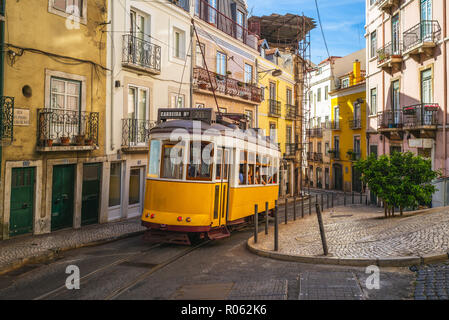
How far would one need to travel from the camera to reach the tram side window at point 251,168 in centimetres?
1178

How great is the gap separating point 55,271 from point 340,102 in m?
36.1

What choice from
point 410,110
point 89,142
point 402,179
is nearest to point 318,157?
point 410,110

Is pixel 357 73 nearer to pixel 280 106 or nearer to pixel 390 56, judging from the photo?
pixel 280 106

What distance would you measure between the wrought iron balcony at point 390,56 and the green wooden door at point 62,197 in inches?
682

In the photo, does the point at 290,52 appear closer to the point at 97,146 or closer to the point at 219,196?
the point at 97,146

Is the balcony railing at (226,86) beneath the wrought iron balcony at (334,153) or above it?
above

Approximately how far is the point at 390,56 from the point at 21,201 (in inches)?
755

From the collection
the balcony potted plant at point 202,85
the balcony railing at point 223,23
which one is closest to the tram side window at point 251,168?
the balcony potted plant at point 202,85

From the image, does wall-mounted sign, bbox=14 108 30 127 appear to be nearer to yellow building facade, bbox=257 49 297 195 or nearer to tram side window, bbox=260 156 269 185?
tram side window, bbox=260 156 269 185

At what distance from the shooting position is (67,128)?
12891 mm

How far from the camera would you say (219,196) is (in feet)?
33.0

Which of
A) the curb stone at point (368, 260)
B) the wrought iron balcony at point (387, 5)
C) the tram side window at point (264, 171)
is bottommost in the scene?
the curb stone at point (368, 260)

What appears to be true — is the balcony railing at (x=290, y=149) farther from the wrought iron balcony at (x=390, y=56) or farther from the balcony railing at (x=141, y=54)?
the balcony railing at (x=141, y=54)
